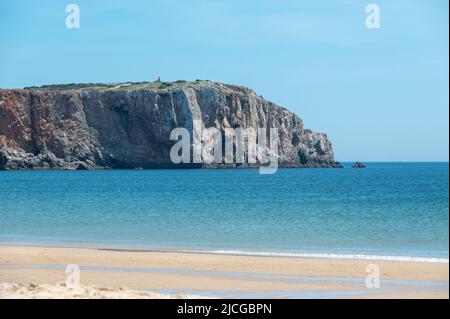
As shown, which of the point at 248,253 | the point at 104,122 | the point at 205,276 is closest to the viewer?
the point at 205,276

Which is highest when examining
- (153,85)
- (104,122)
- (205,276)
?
(153,85)

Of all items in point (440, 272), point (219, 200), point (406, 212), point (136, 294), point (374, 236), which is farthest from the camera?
point (219, 200)

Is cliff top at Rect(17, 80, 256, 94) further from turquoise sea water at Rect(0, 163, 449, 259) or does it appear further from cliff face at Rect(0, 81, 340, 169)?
turquoise sea water at Rect(0, 163, 449, 259)

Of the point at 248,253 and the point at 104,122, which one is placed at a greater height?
the point at 104,122

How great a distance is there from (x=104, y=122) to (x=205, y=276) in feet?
369

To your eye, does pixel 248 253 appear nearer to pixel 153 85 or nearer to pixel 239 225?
pixel 239 225

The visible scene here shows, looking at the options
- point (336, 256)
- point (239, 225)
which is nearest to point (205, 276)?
point (336, 256)

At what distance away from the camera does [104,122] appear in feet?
415

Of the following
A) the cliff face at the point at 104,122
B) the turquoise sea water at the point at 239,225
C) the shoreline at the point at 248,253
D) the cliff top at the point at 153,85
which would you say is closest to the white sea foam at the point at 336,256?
the shoreline at the point at 248,253

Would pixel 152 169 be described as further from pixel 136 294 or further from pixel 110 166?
pixel 136 294

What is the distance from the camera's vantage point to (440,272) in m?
17.5

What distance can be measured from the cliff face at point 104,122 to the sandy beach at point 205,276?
105m

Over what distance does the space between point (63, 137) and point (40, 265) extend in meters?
109
